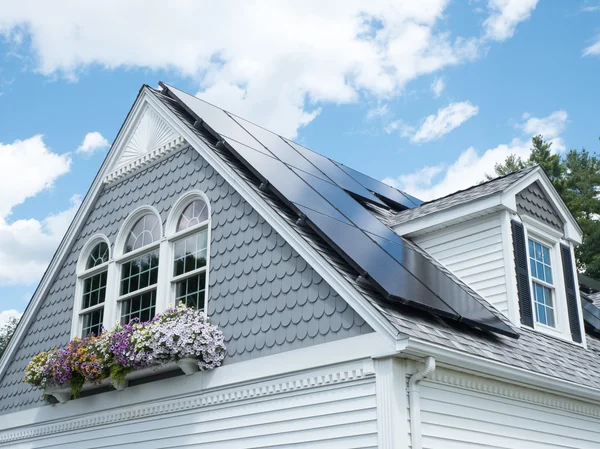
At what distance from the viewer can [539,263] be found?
35.4ft

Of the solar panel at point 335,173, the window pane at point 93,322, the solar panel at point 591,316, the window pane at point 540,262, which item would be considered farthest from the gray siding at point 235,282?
the solar panel at point 591,316

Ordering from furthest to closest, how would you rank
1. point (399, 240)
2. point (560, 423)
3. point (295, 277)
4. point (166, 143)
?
point (166, 143) < point (399, 240) < point (560, 423) < point (295, 277)

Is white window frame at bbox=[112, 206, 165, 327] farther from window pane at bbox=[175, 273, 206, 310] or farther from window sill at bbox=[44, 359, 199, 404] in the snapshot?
window sill at bbox=[44, 359, 199, 404]

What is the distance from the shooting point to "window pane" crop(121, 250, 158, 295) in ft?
36.7

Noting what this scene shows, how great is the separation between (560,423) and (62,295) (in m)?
8.64

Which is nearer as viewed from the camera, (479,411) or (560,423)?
(479,411)

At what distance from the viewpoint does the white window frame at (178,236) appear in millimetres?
10250

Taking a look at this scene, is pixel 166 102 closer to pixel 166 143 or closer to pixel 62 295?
pixel 166 143

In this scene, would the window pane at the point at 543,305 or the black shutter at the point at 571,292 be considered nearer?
the window pane at the point at 543,305

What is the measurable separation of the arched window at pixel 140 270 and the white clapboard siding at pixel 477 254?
14.0 feet

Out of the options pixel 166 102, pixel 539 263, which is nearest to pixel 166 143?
pixel 166 102

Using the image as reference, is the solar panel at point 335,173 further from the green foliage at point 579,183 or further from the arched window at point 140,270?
the green foliage at point 579,183

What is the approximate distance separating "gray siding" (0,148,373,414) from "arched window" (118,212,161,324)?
34 cm

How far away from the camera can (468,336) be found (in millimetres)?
8203
